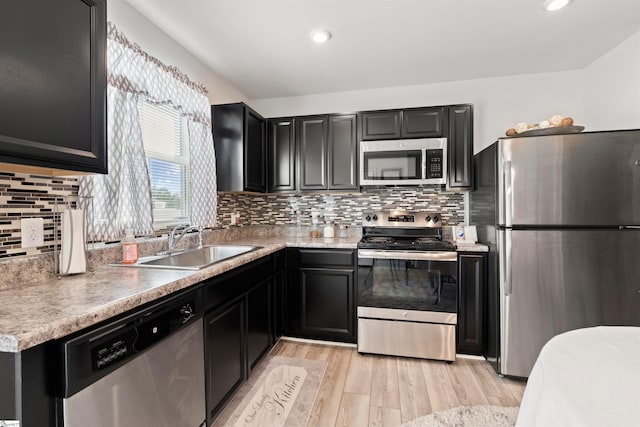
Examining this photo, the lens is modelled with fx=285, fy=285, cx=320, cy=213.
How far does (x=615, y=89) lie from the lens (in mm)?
2328

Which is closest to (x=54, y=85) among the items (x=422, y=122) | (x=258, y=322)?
(x=258, y=322)

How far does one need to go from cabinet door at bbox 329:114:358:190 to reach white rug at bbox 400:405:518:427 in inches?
73.4

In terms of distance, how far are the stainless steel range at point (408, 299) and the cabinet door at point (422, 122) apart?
3.35 feet

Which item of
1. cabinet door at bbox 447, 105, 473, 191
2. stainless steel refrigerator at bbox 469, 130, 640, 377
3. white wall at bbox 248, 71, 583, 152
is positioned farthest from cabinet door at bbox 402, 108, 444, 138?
stainless steel refrigerator at bbox 469, 130, 640, 377

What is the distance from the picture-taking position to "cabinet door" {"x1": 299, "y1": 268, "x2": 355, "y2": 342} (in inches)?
98.5

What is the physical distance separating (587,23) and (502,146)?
3.32 ft

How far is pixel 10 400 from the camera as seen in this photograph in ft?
2.39

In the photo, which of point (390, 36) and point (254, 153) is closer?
point (390, 36)

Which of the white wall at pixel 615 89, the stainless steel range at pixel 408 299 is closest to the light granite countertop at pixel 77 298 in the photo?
the stainless steel range at pixel 408 299

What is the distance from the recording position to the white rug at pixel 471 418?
1612 mm

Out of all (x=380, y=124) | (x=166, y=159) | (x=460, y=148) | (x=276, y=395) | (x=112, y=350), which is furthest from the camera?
(x=380, y=124)

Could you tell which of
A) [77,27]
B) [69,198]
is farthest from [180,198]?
[77,27]

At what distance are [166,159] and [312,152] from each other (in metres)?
1.34

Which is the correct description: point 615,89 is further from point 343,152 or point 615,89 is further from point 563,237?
point 343,152
